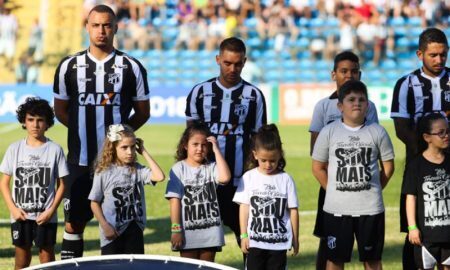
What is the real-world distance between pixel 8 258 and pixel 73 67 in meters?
2.67

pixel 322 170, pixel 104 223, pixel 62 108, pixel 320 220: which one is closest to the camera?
pixel 104 223

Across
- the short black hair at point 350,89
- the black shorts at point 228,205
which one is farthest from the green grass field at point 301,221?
the short black hair at point 350,89

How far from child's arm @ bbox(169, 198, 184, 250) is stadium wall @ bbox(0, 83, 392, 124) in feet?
68.3

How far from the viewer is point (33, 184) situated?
8484 millimetres

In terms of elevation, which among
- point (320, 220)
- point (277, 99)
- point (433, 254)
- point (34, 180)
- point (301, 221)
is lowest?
point (301, 221)

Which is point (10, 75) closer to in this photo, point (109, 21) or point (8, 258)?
point (8, 258)

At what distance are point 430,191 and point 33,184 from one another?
3.04m

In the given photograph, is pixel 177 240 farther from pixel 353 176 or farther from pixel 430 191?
pixel 430 191

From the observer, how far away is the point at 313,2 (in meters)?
35.2

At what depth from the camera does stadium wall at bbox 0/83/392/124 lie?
28.9m

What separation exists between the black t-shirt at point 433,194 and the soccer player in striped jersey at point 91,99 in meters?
2.20

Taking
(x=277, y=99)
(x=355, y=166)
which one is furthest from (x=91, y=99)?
(x=277, y=99)

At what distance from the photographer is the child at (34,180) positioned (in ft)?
27.8

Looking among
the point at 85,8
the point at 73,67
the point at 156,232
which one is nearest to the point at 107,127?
the point at 73,67
